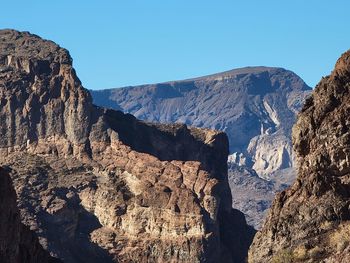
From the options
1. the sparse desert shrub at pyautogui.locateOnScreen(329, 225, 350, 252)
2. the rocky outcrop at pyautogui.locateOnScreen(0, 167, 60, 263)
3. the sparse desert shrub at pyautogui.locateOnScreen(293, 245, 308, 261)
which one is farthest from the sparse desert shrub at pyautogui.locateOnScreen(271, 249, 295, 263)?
the rocky outcrop at pyautogui.locateOnScreen(0, 167, 60, 263)

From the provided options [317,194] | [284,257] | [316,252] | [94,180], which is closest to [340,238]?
[316,252]

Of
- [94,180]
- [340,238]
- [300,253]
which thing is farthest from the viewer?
[94,180]

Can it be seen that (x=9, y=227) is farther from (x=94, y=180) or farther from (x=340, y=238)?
(x=94, y=180)

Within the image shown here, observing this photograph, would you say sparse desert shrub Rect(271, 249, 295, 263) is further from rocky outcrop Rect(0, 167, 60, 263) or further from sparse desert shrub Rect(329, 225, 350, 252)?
rocky outcrop Rect(0, 167, 60, 263)

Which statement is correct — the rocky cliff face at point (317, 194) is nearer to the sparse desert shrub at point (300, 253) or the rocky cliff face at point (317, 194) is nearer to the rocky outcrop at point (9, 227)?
the sparse desert shrub at point (300, 253)

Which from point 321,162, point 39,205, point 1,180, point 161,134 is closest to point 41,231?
point 39,205

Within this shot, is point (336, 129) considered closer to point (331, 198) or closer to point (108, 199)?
point (331, 198)

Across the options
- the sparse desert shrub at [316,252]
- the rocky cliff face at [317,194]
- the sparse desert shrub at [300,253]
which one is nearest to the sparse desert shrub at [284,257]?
the rocky cliff face at [317,194]

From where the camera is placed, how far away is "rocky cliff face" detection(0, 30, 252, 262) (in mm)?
103875

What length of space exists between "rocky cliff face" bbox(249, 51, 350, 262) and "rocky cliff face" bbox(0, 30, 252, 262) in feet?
175

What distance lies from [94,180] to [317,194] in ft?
219

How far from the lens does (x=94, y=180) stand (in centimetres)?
11231

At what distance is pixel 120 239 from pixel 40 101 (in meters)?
16.4

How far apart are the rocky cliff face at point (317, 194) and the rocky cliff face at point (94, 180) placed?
5348 centimetres
